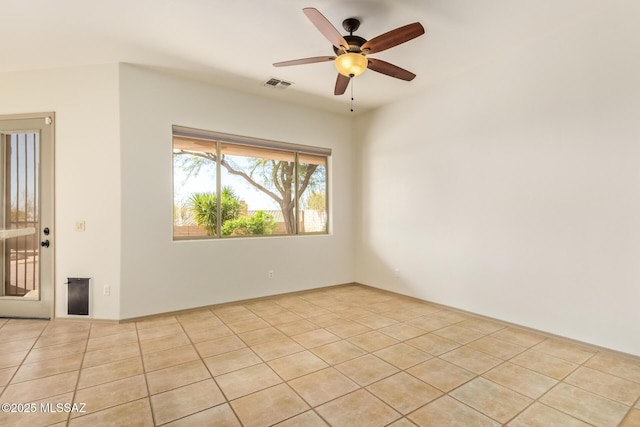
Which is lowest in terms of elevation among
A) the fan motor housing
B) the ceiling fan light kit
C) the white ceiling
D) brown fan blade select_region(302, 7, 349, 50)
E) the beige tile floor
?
the beige tile floor

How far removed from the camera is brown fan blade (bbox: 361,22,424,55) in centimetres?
235

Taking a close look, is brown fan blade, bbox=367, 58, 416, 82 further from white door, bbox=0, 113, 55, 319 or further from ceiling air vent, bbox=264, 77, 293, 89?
white door, bbox=0, 113, 55, 319

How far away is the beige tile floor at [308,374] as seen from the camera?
6.44 ft

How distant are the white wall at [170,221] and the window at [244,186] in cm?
18

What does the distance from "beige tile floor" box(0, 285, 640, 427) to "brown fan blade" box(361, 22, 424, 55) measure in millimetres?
2625

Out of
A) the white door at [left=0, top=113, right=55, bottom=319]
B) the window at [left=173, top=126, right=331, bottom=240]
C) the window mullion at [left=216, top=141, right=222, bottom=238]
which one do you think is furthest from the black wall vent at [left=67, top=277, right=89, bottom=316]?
the window mullion at [left=216, top=141, right=222, bottom=238]

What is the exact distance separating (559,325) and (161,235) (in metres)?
4.43

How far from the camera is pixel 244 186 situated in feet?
15.4

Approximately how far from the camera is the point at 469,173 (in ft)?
12.7

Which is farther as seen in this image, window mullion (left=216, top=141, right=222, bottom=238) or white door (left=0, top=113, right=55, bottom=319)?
window mullion (left=216, top=141, right=222, bottom=238)

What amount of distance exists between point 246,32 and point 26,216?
3307mm

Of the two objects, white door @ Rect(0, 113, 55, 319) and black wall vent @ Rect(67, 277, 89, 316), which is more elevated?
white door @ Rect(0, 113, 55, 319)

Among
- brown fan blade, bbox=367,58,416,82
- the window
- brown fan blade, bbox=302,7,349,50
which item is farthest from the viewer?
the window

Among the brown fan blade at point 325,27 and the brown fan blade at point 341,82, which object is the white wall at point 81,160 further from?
the brown fan blade at point 325,27
